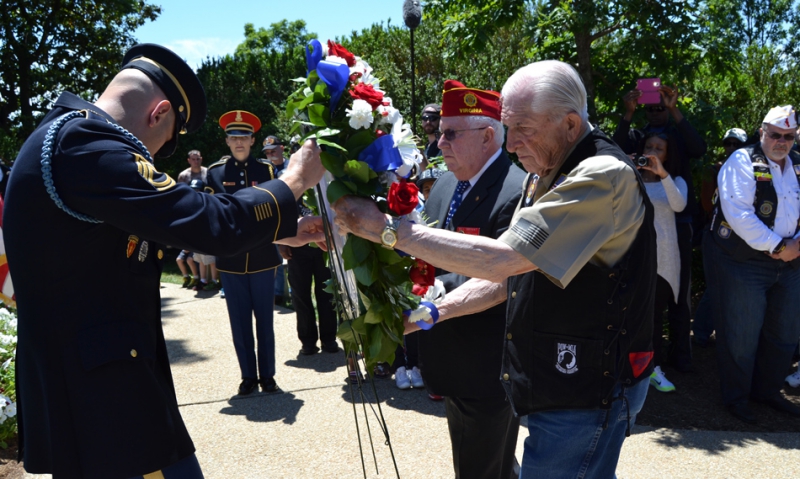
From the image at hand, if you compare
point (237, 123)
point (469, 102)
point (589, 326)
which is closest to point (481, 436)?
point (589, 326)

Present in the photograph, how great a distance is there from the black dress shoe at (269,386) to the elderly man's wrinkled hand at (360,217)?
402 centimetres

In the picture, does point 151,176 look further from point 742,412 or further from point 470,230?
point 742,412

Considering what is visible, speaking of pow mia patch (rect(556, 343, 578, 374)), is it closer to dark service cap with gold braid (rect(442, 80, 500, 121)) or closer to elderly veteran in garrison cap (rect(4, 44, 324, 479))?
elderly veteran in garrison cap (rect(4, 44, 324, 479))

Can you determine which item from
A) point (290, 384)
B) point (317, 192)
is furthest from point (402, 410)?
point (317, 192)

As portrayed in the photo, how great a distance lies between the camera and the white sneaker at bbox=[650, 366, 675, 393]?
5.74 meters

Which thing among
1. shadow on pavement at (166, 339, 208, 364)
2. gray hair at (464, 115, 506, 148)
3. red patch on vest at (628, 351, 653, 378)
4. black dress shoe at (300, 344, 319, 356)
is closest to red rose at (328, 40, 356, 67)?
gray hair at (464, 115, 506, 148)

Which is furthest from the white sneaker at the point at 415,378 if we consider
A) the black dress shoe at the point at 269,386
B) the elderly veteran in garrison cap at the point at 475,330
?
the elderly veteran in garrison cap at the point at 475,330

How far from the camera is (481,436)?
9.98 feet

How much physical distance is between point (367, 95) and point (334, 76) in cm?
13

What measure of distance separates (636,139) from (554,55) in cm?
139

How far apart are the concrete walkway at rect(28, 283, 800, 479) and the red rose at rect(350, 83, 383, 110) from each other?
2617mm

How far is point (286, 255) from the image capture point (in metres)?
6.04

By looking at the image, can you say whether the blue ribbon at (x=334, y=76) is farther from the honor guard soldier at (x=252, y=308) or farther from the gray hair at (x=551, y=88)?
the honor guard soldier at (x=252, y=308)

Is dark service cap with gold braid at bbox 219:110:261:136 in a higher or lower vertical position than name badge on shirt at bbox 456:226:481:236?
higher
